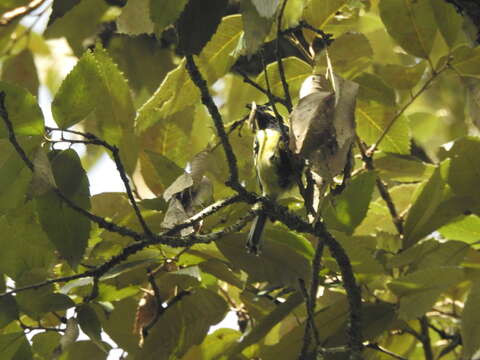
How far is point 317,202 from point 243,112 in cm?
70

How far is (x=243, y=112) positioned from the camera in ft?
5.52

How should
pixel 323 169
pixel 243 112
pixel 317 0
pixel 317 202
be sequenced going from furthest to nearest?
pixel 243 112 < pixel 317 0 < pixel 317 202 < pixel 323 169

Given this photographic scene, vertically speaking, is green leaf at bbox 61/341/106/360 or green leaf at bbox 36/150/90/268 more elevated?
green leaf at bbox 36/150/90/268

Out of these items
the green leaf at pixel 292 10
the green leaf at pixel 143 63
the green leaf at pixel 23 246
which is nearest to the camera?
the green leaf at pixel 292 10

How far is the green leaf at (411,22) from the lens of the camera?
4.29 feet

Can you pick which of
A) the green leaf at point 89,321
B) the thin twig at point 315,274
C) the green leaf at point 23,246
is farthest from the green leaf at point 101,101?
the thin twig at point 315,274

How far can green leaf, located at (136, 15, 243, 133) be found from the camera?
4.24 ft

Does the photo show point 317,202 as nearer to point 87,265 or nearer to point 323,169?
point 323,169

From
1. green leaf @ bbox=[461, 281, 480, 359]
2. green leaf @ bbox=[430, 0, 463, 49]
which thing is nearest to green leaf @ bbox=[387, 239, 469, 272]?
green leaf @ bbox=[461, 281, 480, 359]

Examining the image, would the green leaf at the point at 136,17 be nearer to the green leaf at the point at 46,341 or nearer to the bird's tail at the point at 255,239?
the bird's tail at the point at 255,239

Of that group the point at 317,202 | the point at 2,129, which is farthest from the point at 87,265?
the point at 317,202

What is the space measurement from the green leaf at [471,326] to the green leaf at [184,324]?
397 mm

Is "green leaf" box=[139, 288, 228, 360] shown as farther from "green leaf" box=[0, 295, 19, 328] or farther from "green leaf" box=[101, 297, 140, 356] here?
"green leaf" box=[0, 295, 19, 328]

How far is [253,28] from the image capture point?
904 millimetres
